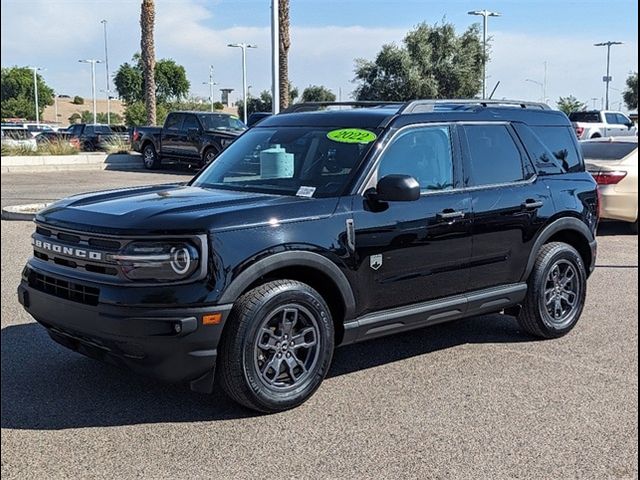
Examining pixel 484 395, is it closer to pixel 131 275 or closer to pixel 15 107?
pixel 131 275

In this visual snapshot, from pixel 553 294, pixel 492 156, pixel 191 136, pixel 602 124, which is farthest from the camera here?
pixel 602 124

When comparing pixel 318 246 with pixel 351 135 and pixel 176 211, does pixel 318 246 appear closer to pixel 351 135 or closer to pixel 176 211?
pixel 176 211

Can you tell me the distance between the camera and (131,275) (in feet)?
13.8

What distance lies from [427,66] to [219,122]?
22.0 meters

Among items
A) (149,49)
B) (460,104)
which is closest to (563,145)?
(460,104)

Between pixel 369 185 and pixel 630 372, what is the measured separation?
234cm

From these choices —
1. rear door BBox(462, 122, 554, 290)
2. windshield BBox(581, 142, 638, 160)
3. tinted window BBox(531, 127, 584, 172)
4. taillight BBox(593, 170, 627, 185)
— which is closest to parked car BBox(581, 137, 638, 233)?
taillight BBox(593, 170, 627, 185)

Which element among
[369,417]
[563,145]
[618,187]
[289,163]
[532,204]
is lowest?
[369,417]

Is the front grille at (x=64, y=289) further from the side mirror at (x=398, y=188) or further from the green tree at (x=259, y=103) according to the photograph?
the green tree at (x=259, y=103)

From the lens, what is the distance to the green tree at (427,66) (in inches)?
1639

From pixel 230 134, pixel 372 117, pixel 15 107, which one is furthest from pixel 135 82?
pixel 372 117

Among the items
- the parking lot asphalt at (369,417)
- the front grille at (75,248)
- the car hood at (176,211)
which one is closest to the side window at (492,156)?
the parking lot asphalt at (369,417)

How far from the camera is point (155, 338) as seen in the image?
13.5ft

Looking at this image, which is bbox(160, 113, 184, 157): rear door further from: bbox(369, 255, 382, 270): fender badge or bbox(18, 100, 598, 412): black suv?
bbox(369, 255, 382, 270): fender badge
